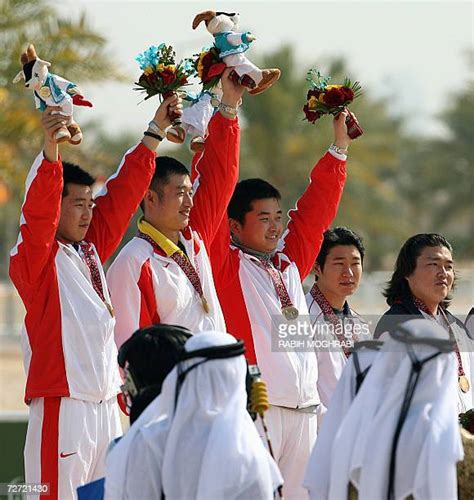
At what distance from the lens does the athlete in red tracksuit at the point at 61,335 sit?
5.81 meters

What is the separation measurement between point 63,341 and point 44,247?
0.45 metres

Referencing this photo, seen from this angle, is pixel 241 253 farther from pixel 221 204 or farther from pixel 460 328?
pixel 460 328

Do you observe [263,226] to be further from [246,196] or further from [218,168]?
[218,168]

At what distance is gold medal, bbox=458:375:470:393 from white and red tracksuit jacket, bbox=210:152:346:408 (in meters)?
0.74

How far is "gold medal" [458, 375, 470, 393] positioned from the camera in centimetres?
650

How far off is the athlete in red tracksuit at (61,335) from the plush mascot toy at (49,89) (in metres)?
0.06

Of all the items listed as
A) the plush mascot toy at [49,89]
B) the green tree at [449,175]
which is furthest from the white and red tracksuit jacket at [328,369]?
the green tree at [449,175]

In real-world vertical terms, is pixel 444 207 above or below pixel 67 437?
above

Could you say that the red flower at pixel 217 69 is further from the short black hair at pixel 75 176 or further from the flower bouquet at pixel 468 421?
the flower bouquet at pixel 468 421

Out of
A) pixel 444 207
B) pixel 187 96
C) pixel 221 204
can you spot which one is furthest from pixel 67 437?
pixel 444 207

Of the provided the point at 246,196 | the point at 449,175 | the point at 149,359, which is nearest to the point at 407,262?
the point at 246,196

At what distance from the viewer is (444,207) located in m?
32.2

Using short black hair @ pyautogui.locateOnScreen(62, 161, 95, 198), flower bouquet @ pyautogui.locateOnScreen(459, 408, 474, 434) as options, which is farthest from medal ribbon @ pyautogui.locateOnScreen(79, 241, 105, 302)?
flower bouquet @ pyautogui.locateOnScreen(459, 408, 474, 434)

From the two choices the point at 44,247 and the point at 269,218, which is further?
the point at 269,218
